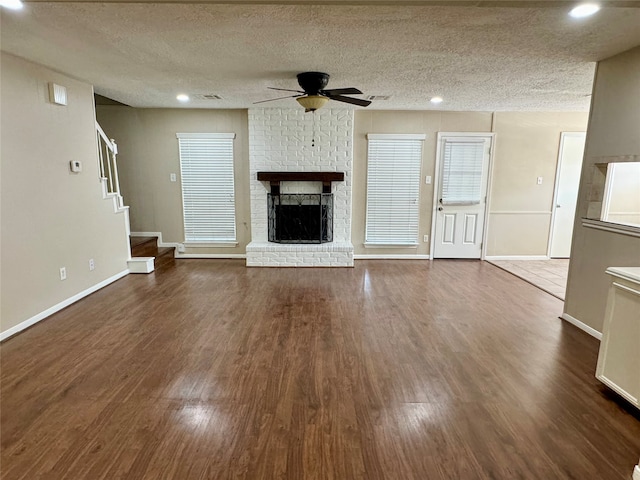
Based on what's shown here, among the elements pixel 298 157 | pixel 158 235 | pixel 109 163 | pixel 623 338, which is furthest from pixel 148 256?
pixel 623 338

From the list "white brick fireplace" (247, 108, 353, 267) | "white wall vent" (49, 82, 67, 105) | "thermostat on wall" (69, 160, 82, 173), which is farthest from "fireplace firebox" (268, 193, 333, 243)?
"white wall vent" (49, 82, 67, 105)

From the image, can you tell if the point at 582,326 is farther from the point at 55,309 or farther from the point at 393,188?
the point at 55,309

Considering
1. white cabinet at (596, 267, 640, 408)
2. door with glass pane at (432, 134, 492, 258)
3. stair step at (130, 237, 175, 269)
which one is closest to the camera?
white cabinet at (596, 267, 640, 408)

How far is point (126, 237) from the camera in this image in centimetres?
481

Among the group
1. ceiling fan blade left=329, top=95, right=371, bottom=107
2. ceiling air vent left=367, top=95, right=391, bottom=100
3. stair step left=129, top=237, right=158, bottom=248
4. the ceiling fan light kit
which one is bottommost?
stair step left=129, top=237, right=158, bottom=248

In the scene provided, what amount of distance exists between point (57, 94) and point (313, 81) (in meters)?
2.52

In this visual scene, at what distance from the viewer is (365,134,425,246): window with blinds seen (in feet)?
18.6

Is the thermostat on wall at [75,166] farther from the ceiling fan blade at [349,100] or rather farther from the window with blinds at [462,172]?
the window with blinds at [462,172]

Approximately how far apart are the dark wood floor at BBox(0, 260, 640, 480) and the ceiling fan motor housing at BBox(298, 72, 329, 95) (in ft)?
7.39

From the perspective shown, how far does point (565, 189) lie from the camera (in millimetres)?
5832

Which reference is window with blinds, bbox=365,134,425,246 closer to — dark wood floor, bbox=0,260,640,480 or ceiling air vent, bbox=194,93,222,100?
dark wood floor, bbox=0,260,640,480

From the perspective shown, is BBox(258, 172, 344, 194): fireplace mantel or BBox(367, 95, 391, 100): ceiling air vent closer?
BBox(367, 95, 391, 100): ceiling air vent

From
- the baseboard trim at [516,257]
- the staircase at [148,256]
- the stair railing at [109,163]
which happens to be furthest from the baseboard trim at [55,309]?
the baseboard trim at [516,257]

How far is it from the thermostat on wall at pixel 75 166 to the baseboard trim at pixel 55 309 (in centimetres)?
134
